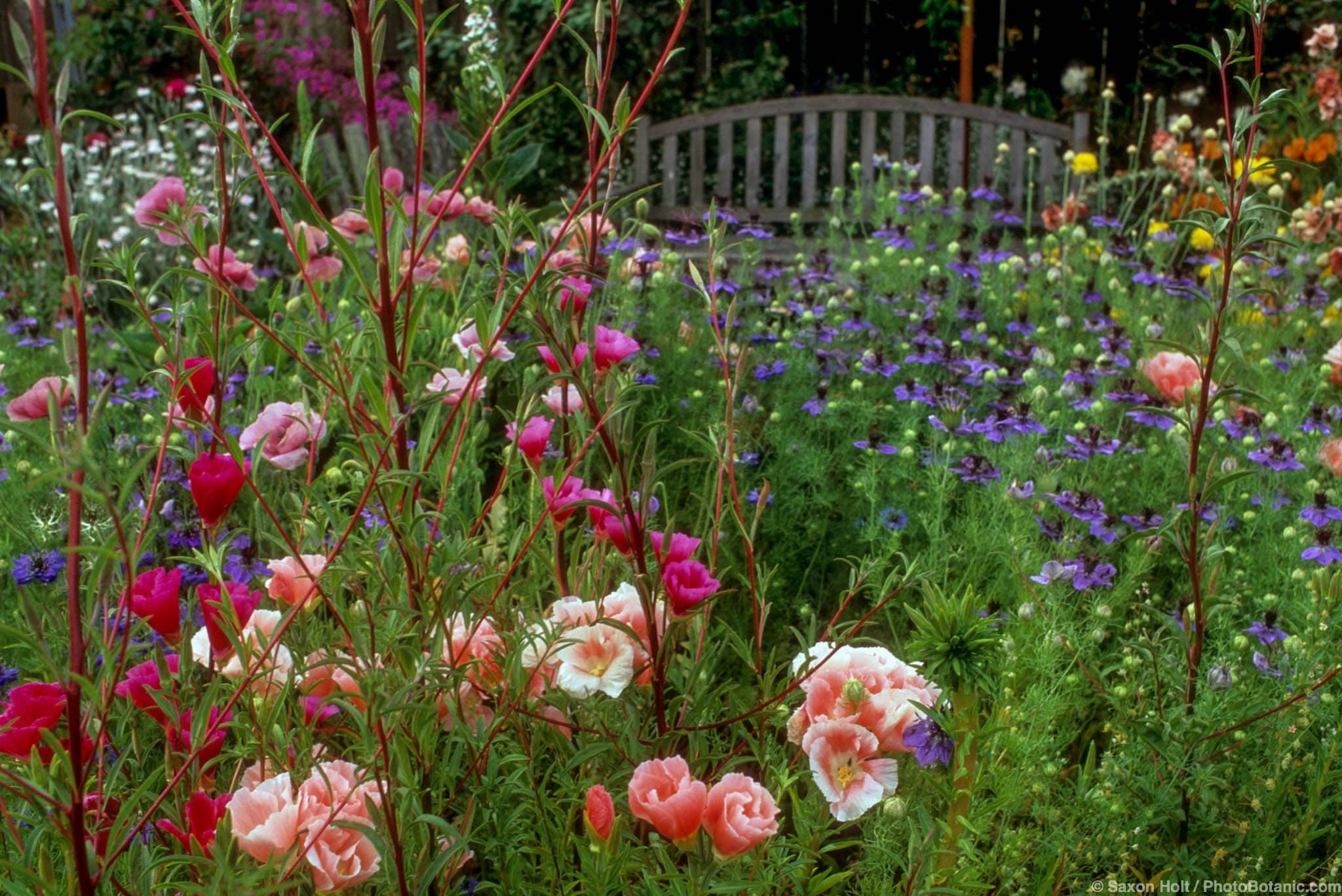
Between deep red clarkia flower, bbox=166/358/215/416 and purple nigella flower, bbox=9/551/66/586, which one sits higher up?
deep red clarkia flower, bbox=166/358/215/416

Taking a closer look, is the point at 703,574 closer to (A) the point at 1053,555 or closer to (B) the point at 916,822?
(B) the point at 916,822

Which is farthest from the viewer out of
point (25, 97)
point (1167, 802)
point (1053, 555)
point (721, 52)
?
point (721, 52)

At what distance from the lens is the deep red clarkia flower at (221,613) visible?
0.98 meters

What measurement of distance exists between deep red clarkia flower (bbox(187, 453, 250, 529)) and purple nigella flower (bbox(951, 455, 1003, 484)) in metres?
1.36

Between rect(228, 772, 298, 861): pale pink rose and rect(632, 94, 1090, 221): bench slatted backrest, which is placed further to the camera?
rect(632, 94, 1090, 221): bench slatted backrest

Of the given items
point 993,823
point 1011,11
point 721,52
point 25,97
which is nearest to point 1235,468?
point 993,823

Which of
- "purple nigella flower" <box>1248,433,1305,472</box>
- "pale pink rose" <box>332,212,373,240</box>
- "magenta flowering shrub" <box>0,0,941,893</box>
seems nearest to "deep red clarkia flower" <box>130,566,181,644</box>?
"magenta flowering shrub" <box>0,0,941,893</box>

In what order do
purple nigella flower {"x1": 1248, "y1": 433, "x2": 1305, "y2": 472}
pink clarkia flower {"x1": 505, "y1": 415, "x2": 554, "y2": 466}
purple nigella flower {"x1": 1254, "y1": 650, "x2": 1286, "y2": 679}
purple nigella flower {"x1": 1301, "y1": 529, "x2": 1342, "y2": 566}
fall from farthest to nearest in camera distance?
purple nigella flower {"x1": 1248, "y1": 433, "x2": 1305, "y2": 472} → purple nigella flower {"x1": 1301, "y1": 529, "x2": 1342, "y2": 566} → purple nigella flower {"x1": 1254, "y1": 650, "x2": 1286, "y2": 679} → pink clarkia flower {"x1": 505, "y1": 415, "x2": 554, "y2": 466}

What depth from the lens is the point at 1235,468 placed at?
2.08 meters

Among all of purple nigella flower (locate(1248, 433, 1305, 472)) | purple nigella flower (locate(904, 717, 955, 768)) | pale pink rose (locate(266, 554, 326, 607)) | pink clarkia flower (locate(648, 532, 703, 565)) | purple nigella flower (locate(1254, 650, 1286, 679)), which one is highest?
pink clarkia flower (locate(648, 532, 703, 565))

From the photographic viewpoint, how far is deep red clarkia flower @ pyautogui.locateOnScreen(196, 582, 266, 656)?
980 millimetres

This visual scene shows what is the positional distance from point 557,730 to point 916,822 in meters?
0.38

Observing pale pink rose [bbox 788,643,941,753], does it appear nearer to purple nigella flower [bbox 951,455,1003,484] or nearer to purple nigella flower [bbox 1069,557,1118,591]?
purple nigella flower [bbox 1069,557,1118,591]

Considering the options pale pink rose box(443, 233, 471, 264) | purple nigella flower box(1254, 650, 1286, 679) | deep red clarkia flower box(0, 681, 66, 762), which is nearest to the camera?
deep red clarkia flower box(0, 681, 66, 762)
